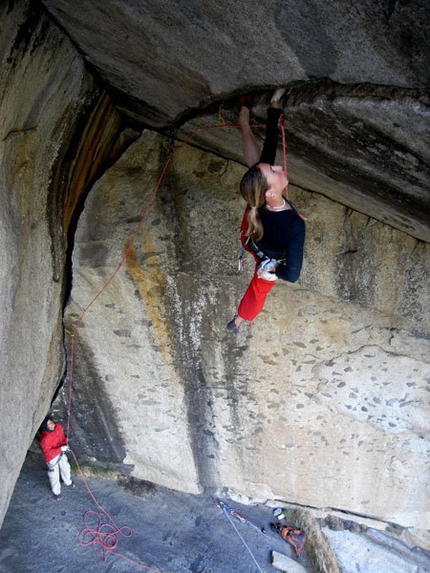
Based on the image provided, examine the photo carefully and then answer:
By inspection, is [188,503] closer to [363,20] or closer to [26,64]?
[26,64]

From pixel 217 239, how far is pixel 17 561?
3.07 m

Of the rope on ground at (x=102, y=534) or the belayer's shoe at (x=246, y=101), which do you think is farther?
the rope on ground at (x=102, y=534)

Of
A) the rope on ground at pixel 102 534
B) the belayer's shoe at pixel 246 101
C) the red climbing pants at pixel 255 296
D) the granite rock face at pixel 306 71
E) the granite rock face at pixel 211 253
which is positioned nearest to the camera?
the granite rock face at pixel 306 71

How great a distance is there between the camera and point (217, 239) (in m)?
3.30

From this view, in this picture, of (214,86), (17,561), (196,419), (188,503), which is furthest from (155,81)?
(188,503)

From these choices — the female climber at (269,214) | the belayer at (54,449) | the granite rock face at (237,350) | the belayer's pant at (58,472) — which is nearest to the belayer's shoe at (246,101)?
the female climber at (269,214)

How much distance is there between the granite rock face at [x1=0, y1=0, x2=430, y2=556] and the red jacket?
0.13 metres

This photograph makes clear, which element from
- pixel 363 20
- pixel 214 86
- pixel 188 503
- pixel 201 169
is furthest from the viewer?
pixel 188 503

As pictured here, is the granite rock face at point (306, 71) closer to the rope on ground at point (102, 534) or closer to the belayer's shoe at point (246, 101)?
the belayer's shoe at point (246, 101)

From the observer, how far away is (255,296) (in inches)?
111

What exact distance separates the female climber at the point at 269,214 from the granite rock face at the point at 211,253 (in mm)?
125

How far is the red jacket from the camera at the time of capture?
4.54 metres

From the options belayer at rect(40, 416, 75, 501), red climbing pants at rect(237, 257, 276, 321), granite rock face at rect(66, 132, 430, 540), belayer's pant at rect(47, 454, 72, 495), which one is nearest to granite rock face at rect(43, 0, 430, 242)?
granite rock face at rect(66, 132, 430, 540)

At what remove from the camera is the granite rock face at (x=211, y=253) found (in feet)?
6.19
